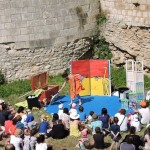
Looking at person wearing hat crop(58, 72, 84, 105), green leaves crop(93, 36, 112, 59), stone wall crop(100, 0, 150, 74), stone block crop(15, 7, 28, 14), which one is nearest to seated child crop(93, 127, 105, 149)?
person wearing hat crop(58, 72, 84, 105)

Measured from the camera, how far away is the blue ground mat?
23234 millimetres

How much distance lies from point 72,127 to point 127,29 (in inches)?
281

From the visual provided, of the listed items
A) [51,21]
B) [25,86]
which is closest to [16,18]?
[51,21]

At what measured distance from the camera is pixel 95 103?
79.1 feet

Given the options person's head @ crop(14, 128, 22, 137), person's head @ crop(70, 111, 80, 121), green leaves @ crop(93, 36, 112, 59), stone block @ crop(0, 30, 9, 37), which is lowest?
person's head @ crop(14, 128, 22, 137)

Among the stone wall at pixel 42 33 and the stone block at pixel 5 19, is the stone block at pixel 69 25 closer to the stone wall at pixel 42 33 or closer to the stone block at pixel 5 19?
the stone wall at pixel 42 33

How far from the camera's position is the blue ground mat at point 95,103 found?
23.2 metres

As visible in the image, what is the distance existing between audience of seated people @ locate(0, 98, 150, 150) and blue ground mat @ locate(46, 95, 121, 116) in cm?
111

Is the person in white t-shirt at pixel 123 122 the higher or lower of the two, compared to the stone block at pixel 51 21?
lower

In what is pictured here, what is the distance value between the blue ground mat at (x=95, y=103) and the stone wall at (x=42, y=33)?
96.2 inches

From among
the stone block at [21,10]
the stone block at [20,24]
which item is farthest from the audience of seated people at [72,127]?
the stone block at [21,10]

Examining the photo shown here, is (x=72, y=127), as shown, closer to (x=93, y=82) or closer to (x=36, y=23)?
(x=93, y=82)

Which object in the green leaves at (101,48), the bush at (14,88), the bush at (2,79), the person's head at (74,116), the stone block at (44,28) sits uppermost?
the stone block at (44,28)

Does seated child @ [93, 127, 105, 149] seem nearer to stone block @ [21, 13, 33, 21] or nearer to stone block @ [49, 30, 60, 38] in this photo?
stone block @ [49, 30, 60, 38]
